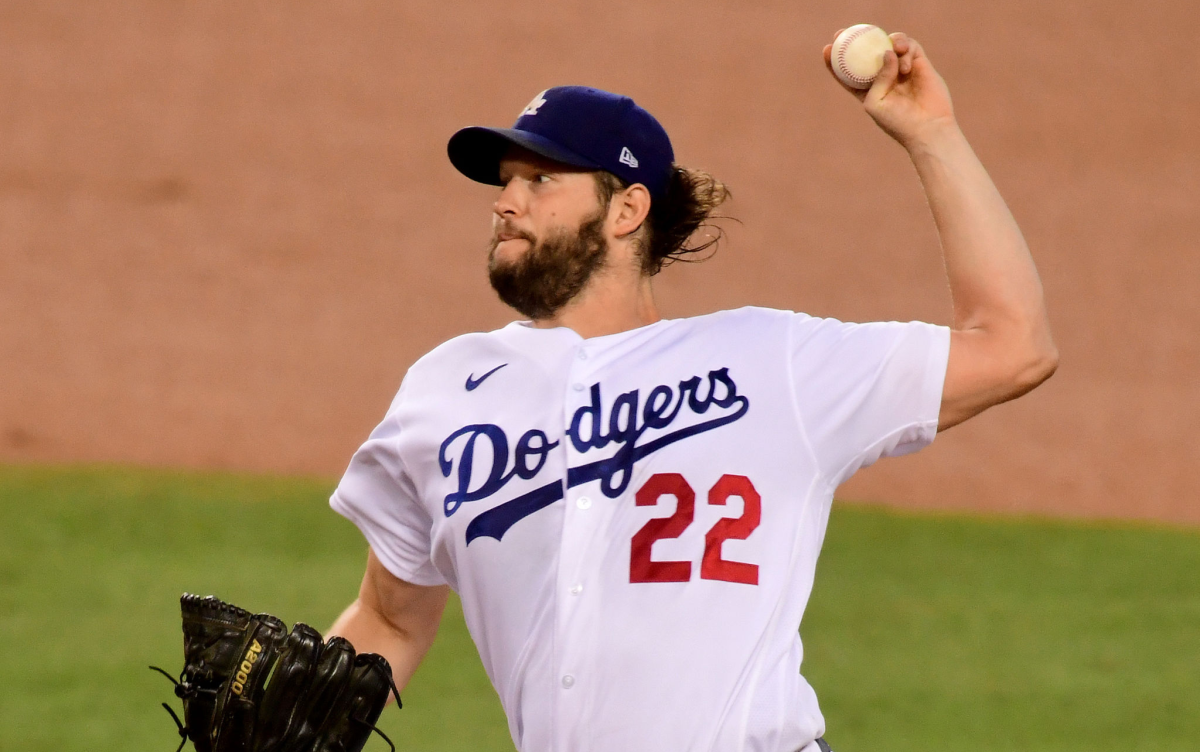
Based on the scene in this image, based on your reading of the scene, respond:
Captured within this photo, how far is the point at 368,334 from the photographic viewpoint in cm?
1191

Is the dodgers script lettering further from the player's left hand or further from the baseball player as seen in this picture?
the player's left hand

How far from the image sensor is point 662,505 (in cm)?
228

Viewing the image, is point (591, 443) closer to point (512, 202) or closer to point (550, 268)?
point (550, 268)

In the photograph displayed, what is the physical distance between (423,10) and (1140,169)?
627 centimetres

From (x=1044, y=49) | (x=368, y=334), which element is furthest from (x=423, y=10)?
(x=1044, y=49)

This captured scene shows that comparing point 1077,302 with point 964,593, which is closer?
point 964,593

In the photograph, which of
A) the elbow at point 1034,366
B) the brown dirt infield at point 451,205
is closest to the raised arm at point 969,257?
the elbow at point 1034,366

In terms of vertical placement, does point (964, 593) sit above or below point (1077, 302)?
below

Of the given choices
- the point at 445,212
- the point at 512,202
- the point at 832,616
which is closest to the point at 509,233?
the point at 512,202

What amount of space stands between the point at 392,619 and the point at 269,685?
28 cm

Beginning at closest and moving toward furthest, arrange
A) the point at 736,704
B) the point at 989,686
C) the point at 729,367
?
the point at 736,704, the point at 729,367, the point at 989,686

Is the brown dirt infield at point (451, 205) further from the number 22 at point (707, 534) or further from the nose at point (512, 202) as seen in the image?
the number 22 at point (707, 534)

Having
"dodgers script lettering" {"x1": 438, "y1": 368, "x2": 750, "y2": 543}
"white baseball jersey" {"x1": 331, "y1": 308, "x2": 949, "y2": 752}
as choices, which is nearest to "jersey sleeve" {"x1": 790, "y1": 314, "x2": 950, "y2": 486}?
"white baseball jersey" {"x1": 331, "y1": 308, "x2": 949, "y2": 752}

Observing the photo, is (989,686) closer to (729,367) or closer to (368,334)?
(729,367)
